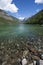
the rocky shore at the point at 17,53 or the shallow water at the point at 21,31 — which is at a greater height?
the rocky shore at the point at 17,53

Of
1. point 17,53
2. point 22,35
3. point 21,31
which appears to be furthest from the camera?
point 21,31

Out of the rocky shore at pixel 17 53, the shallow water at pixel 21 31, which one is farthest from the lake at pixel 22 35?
the rocky shore at pixel 17 53

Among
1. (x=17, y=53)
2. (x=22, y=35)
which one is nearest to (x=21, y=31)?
(x=22, y=35)

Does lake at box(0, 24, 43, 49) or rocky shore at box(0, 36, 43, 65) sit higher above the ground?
rocky shore at box(0, 36, 43, 65)

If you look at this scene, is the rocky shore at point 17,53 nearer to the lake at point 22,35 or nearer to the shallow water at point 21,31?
the lake at point 22,35

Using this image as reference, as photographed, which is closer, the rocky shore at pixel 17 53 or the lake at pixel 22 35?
the rocky shore at pixel 17 53

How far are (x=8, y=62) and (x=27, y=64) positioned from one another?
6.86 feet

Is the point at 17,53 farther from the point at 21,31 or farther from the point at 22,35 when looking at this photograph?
the point at 21,31

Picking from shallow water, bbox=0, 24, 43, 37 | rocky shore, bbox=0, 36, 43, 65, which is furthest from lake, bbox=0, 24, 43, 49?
rocky shore, bbox=0, 36, 43, 65

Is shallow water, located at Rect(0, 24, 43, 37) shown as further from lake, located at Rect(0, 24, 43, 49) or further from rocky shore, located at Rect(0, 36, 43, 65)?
rocky shore, located at Rect(0, 36, 43, 65)

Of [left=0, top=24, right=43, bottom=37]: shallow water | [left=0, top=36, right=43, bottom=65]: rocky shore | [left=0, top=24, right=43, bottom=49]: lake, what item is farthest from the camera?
[left=0, top=24, right=43, bottom=37]: shallow water

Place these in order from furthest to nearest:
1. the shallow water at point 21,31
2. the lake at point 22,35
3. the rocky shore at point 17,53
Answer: the shallow water at point 21,31
the lake at point 22,35
the rocky shore at point 17,53

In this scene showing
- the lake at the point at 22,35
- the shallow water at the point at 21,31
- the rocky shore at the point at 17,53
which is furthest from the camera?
the shallow water at the point at 21,31

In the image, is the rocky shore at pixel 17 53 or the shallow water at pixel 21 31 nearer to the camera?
the rocky shore at pixel 17 53
